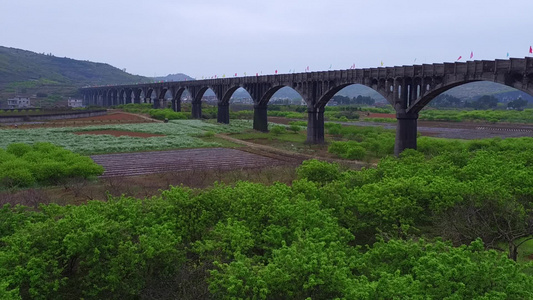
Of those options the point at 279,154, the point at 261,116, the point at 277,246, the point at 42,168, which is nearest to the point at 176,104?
the point at 261,116

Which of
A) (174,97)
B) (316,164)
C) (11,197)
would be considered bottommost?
(11,197)

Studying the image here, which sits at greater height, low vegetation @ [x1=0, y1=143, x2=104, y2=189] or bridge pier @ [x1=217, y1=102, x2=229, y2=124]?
bridge pier @ [x1=217, y1=102, x2=229, y2=124]

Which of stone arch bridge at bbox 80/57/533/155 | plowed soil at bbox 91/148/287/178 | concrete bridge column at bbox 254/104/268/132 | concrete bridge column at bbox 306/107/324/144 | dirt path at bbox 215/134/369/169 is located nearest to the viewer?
stone arch bridge at bbox 80/57/533/155

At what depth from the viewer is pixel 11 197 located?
28.8m

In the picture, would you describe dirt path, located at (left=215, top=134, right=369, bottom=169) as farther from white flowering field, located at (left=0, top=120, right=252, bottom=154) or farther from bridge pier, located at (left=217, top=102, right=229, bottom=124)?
bridge pier, located at (left=217, top=102, right=229, bottom=124)

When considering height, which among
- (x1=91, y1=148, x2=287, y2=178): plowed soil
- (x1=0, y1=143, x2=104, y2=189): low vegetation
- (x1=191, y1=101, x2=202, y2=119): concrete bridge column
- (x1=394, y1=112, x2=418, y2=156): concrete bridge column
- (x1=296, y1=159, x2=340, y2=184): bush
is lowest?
(x1=91, y1=148, x2=287, y2=178): plowed soil

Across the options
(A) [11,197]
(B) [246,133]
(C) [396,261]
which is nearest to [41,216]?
(A) [11,197]

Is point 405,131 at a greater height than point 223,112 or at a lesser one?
lesser

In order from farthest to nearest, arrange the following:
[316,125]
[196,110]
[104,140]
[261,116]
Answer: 1. [196,110]
2. [261,116]
3. [104,140]
4. [316,125]

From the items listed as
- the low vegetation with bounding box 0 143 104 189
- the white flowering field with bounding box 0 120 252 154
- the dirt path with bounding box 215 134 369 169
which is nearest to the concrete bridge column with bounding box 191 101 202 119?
the white flowering field with bounding box 0 120 252 154

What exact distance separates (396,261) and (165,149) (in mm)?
49729

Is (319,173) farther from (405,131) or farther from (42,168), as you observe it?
(405,131)

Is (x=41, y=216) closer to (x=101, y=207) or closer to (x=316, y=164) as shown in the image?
(x=101, y=207)

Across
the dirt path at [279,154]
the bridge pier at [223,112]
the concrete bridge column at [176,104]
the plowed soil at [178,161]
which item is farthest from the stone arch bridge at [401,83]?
the concrete bridge column at [176,104]
